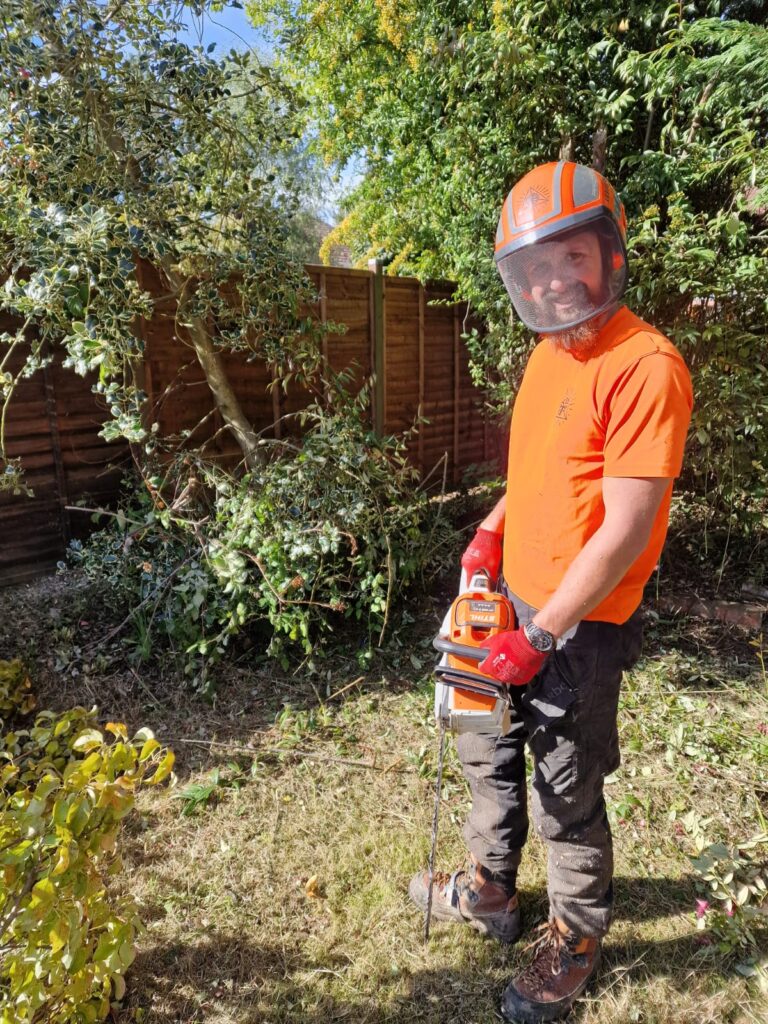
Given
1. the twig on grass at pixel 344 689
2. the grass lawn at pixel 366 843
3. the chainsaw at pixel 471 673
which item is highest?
the chainsaw at pixel 471 673

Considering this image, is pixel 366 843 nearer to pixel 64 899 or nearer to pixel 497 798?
pixel 497 798

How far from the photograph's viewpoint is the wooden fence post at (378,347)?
546cm

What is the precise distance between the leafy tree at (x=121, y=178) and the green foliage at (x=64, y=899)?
1.73 m

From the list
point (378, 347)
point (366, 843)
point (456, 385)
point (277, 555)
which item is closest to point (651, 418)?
point (366, 843)

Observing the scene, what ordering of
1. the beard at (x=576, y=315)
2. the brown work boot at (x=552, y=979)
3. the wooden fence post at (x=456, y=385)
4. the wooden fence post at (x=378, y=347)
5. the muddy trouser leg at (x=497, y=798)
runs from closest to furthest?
the beard at (x=576, y=315)
the brown work boot at (x=552, y=979)
the muddy trouser leg at (x=497, y=798)
the wooden fence post at (x=378, y=347)
the wooden fence post at (x=456, y=385)

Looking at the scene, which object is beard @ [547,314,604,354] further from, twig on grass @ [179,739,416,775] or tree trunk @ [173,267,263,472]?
tree trunk @ [173,267,263,472]

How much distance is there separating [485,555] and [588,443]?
1.93 ft

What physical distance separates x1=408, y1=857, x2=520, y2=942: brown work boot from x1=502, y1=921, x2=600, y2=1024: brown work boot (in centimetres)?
14

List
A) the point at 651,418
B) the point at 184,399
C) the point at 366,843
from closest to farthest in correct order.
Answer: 1. the point at 651,418
2. the point at 366,843
3. the point at 184,399

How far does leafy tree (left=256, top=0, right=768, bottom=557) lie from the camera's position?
10.3 ft

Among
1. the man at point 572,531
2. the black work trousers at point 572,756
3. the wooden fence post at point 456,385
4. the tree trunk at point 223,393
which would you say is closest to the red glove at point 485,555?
the man at point 572,531

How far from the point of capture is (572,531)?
1502mm

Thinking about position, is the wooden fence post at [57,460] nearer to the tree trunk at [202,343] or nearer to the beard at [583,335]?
the tree trunk at [202,343]

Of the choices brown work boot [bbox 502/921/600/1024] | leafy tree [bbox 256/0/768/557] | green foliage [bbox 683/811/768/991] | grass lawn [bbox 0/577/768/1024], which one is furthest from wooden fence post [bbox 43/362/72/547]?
green foliage [bbox 683/811/768/991]
